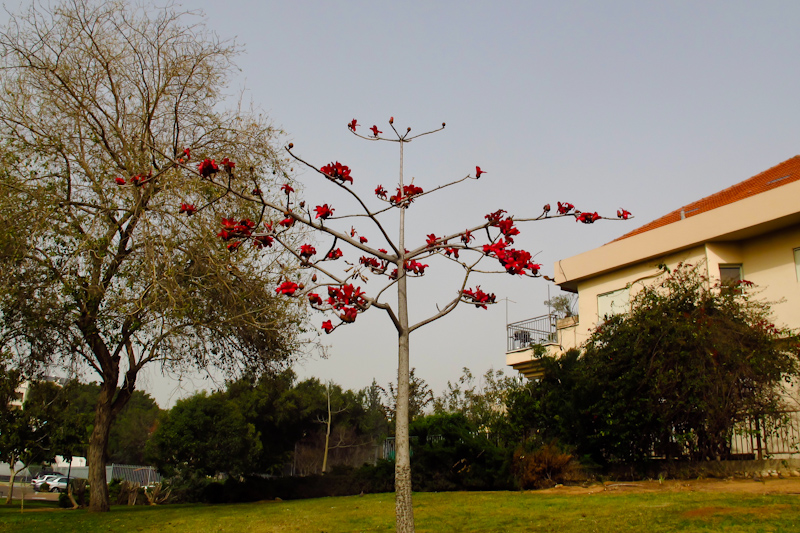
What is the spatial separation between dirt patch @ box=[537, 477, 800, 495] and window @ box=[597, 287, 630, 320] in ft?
25.5

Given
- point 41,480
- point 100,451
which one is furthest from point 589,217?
point 41,480

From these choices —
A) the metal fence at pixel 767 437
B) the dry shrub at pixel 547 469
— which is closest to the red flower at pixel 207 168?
the dry shrub at pixel 547 469

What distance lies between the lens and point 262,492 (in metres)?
17.0

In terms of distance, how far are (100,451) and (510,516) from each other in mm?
10602

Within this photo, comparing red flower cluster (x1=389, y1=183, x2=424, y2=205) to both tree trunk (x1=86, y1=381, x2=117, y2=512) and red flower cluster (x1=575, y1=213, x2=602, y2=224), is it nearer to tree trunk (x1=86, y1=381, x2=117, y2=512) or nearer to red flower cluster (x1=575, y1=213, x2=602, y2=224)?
red flower cluster (x1=575, y1=213, x2=602, y2=224)

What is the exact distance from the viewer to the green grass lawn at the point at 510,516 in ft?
22.7

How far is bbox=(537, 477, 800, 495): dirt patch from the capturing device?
9453mm

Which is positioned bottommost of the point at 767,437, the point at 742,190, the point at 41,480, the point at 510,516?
the point at 41,480

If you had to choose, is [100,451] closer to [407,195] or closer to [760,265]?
[407,195]

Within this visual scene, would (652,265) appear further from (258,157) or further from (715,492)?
(258,157)

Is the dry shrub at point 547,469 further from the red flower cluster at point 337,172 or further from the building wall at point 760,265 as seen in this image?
the red flower cluster at point 337,172

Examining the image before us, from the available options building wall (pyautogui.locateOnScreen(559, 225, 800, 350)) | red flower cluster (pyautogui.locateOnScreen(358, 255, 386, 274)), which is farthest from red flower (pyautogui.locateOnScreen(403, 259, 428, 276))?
building wall (pyautogui.locateOnScreen(559, 225, 800, 350))

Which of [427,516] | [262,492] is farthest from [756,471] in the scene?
[262,492]

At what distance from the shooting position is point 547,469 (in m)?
12.6
